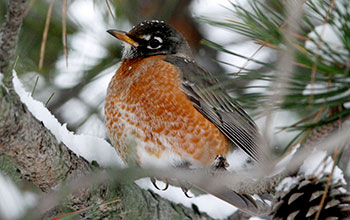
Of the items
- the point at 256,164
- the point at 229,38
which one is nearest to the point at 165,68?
the point at 256,164

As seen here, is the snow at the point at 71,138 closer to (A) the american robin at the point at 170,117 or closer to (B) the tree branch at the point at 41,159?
(B) the tree branch at the point at 41,159

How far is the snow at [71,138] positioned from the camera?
87.4 inches

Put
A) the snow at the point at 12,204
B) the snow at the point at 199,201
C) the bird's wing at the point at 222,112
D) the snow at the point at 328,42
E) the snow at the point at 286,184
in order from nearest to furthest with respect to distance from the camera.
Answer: the snow at the point at 12,204 < the snow at the point at 328,42 < the snow at the point at 286,184 < the snow at the point at 199,201 < the bird's wing at the point at 222,112

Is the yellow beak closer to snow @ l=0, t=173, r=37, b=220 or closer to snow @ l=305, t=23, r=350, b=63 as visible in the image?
snow @ l=305, t=23, r=350, b=63

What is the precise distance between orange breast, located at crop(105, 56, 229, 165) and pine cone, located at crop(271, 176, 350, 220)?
85 cm

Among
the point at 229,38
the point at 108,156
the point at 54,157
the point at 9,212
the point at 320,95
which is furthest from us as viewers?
the point at 229,38

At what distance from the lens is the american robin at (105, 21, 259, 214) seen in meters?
3.07

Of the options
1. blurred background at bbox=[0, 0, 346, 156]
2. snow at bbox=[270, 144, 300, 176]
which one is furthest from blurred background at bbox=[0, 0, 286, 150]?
snow at bbox=[270, 144, 300, 176]

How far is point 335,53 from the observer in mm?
1994

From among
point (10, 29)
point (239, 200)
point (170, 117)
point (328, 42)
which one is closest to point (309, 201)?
point (328, 42)

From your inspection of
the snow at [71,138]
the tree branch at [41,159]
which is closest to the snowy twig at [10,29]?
the tree branch at [41,159]

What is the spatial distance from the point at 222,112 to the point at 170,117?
450 mm

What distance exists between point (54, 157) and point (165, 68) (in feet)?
4.23

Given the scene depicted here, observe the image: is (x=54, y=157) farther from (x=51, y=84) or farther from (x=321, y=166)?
(x=51, y=84)
